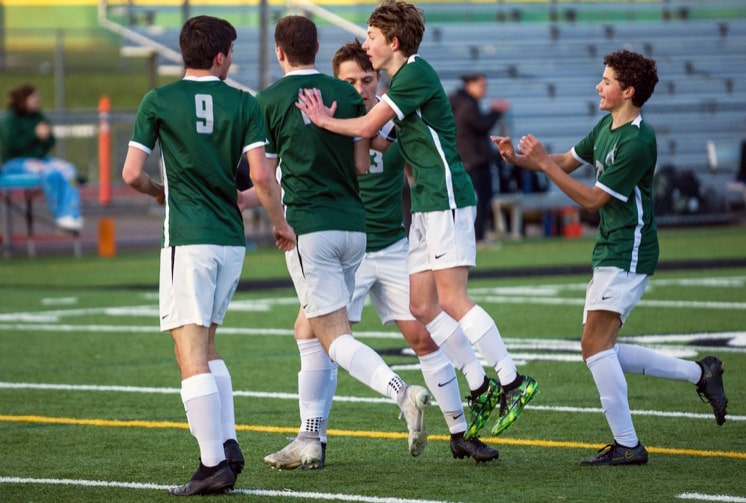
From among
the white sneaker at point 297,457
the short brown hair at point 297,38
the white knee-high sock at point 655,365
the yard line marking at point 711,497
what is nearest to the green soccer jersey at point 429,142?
the short brown hair at point 297,38

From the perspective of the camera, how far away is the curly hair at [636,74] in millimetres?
6672

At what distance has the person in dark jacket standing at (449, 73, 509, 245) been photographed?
18.3 m

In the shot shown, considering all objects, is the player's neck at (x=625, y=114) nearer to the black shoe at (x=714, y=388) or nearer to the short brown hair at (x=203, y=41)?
the black shoe at (x=714, y=388)

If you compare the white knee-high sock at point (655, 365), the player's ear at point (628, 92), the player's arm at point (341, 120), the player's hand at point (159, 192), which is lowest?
the white knee-high sock at point (655, 365)

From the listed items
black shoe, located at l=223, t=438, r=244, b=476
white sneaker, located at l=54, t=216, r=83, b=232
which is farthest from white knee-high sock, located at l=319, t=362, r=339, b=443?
white sneaker, located at l=54, t=216, r=83, b=232

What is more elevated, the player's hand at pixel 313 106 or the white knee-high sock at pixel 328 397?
the player's hand at pixel 313 106

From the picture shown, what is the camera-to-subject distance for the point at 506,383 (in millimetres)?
6531

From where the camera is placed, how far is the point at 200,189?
6043mm

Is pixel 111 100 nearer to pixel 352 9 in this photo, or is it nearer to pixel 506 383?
pixel 352 9

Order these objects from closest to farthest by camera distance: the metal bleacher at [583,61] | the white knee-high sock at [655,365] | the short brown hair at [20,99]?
1. the white knee-high sock at [655,365]
2. the short brown hair at [20,99]
3. the metal bleacher at [583,61]

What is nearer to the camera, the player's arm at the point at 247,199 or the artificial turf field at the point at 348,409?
the artificial turf field at the point at 348,409

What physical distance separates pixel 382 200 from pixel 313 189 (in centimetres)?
71

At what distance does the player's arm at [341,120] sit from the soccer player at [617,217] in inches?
23.2

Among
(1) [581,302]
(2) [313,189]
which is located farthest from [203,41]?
(1) [581,302]
